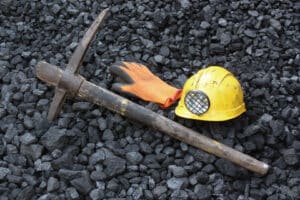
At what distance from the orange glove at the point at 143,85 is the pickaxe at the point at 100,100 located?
234 millimetres

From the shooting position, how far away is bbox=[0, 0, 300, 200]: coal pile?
370cm

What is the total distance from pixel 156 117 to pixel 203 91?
364 mm

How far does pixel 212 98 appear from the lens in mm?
3859

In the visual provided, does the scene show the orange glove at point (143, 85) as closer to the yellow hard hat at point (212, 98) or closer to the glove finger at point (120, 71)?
the glove finger at point (120, 71)

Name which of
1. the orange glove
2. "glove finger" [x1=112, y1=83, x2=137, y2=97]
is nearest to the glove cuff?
the orange glove

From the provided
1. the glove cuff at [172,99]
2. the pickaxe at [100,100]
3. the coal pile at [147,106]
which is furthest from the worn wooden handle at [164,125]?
the glove cuff at [172,99]

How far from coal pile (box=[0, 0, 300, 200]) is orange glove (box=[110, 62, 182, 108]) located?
8 cm

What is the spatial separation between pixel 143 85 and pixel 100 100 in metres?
0.38

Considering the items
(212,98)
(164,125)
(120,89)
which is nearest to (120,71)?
(120,89)

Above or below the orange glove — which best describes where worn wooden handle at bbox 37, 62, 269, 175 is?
above

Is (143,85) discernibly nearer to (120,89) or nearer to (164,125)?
(120,89)

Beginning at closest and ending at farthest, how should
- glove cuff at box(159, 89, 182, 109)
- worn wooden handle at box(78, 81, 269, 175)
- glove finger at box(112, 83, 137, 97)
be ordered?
worn wooden handle at box(78, 81, 269, 175), glove cuff at box(159, 89, 182, 109), glove finger at box(112, 83, 137, 97)

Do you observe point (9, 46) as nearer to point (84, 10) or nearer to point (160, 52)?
point (84, 10)

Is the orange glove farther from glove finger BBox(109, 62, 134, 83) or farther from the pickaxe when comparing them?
the pickaxe
